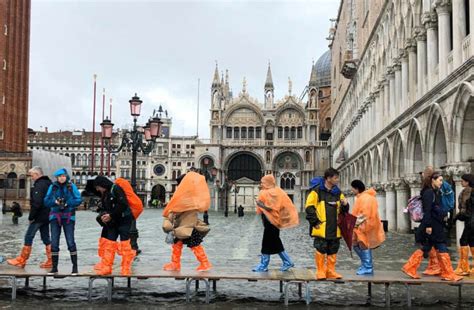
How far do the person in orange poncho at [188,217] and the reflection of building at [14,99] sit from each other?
152ft

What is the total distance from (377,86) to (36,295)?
75.1 feet

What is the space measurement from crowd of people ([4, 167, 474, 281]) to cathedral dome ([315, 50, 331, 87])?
80307mm

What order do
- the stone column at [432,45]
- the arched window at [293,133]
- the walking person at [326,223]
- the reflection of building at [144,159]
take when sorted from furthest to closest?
the reflection of building at [144,159] < the arched window at [293,133] < the stone column at [432,45] < the walking person at [326,223]

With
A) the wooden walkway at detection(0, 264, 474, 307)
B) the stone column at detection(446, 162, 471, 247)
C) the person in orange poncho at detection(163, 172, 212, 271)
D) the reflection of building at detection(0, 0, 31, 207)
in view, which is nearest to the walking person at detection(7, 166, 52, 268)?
the wooden walkway at detection(0, 264, 474, 307)

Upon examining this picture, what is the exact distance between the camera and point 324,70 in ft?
292

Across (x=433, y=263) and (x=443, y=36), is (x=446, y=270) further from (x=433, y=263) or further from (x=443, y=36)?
(x=443, y=36)

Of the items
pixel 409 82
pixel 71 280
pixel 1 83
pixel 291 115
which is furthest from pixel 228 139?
pixel 71 280

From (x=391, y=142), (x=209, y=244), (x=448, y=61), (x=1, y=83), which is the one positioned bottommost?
(x=209, y=244)

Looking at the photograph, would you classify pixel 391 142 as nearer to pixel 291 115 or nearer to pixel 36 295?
pixel 36 295

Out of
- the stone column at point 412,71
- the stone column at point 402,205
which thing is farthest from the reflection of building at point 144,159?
the stone column at point 412,71

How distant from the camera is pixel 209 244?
18.2 metres

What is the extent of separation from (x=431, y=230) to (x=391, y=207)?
1748 centimetres

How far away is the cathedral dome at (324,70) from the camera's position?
289ft

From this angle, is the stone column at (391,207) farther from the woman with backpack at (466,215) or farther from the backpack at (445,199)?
the backpack at (445,199)
